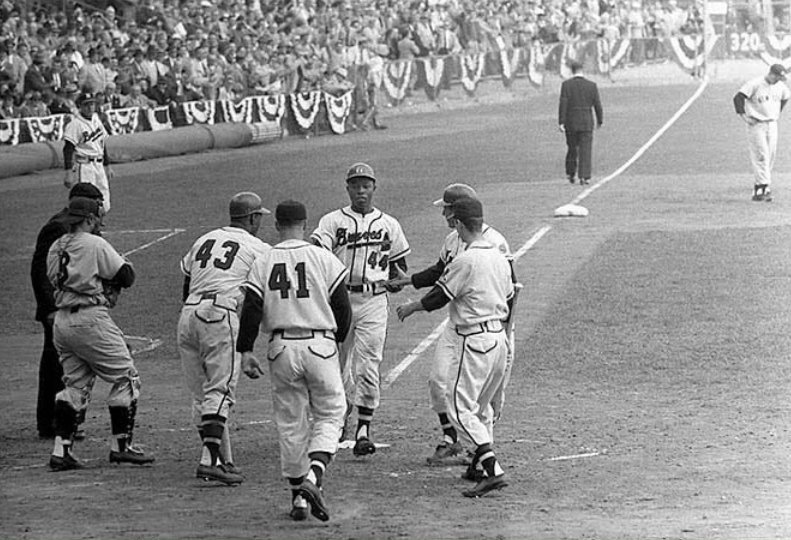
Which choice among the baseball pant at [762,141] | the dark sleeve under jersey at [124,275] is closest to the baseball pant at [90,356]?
the dark sleeve under jersey at [124,275]

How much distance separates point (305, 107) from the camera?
40.0 m

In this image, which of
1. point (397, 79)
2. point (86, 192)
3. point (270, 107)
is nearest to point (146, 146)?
point (270, 107)

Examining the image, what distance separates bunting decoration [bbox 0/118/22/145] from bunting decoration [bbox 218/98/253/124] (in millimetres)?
6940

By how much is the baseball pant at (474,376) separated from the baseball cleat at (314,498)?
1.28 meters

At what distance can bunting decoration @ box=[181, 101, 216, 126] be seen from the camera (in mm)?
36406

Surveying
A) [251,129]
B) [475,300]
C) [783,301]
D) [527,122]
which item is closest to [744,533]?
[475,300]

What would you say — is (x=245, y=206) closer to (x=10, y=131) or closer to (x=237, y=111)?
(x=10, y=131)

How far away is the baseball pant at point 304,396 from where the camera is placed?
9328mm

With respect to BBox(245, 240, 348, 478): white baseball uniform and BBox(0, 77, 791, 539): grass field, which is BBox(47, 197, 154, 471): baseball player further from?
BBox(245, 240, 348, 478): white baseball uniform

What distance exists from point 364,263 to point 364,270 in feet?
0.17

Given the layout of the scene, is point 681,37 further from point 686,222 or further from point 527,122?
point 686,222

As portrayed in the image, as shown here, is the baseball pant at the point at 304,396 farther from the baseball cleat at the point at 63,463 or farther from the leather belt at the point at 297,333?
the baseball cleat at the point at 63,463

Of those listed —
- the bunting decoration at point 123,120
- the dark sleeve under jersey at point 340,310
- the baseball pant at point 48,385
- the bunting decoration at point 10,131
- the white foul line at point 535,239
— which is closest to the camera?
the dark sleeve under jersey at point 340,310

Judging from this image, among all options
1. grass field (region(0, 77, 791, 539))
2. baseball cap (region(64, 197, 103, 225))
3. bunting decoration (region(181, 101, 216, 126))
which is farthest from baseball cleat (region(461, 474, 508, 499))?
bunting decoration (region(181, 101, 216, 126))
